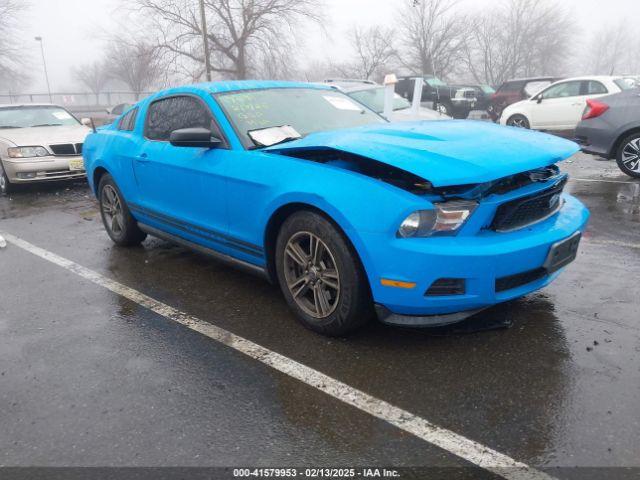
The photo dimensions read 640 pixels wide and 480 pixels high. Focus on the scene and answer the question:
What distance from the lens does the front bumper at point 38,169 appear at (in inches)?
324

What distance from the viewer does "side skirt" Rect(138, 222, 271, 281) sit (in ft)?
11.7

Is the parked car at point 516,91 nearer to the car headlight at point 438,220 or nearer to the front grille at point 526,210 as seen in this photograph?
→ the front grille at point 526,210

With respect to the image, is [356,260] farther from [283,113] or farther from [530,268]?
[283,113]

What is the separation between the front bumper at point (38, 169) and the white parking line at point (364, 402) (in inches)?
213

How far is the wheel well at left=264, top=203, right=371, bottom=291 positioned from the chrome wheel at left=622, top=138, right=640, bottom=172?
652cm

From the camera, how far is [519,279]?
2789 millimetres

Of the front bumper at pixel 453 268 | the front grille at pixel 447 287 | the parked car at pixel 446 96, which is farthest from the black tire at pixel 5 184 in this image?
the parked car at pixel 446 96

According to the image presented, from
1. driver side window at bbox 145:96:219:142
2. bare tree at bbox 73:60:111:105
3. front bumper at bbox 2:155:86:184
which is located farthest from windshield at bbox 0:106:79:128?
bare tree at bbox 73:60:111:105

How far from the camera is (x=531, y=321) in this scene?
3.27 meters

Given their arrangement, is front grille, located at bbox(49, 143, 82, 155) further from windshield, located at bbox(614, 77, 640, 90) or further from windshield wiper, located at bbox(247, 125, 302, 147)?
windshield, located at bbox(614, 77, 640, 90)

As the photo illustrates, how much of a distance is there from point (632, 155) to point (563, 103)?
184 inches

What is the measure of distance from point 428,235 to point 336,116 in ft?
5.96

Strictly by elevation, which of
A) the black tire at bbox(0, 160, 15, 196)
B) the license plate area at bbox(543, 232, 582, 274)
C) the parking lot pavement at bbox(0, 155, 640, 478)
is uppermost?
the license plate area at bbox(543, 232, 582, 274)

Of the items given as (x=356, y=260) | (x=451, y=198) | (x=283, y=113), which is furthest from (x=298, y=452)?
(x=283, y=113)
